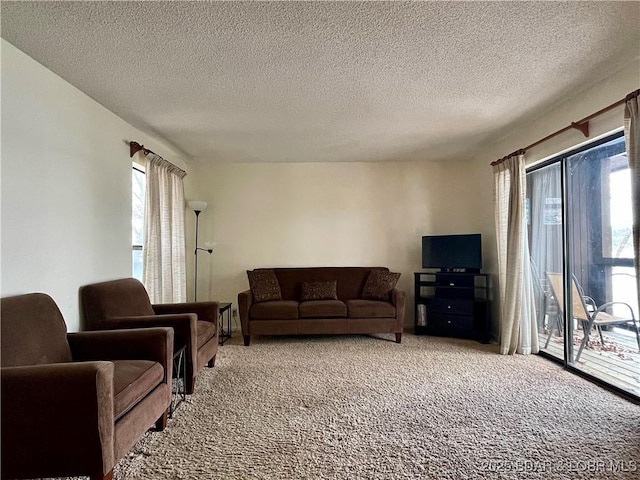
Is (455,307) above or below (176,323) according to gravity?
below

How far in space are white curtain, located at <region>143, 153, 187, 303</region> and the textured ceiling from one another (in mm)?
581

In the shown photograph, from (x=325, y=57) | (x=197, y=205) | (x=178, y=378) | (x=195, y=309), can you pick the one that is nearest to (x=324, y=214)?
(x=197, y=205)

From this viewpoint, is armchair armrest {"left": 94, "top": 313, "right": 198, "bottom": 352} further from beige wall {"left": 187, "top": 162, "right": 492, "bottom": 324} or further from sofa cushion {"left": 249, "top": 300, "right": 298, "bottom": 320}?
beige wall {"left": 187, "top": 162, "right": 492, "bottom": 324}

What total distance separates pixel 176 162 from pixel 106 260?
2.06 metres

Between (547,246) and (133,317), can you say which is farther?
(547,246)

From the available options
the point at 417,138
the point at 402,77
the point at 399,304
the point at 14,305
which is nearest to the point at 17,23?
the point at 14,305

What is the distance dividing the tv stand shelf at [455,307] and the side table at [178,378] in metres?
3.03

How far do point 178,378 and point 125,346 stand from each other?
0.66 metres

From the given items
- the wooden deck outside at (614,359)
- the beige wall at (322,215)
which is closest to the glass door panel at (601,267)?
the wooden deck outside at (614,359)

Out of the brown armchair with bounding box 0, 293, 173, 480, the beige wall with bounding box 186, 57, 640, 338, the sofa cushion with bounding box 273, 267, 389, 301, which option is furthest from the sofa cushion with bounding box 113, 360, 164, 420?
the beige wall with bounding box 186, 57, 640, 338

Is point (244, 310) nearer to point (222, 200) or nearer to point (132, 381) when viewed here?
point (222, 200)

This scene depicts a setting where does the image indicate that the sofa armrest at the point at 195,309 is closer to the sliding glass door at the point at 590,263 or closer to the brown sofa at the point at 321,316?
the brown sofa at the point at 321,316

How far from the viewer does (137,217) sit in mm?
3729

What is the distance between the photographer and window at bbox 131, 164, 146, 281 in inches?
145
